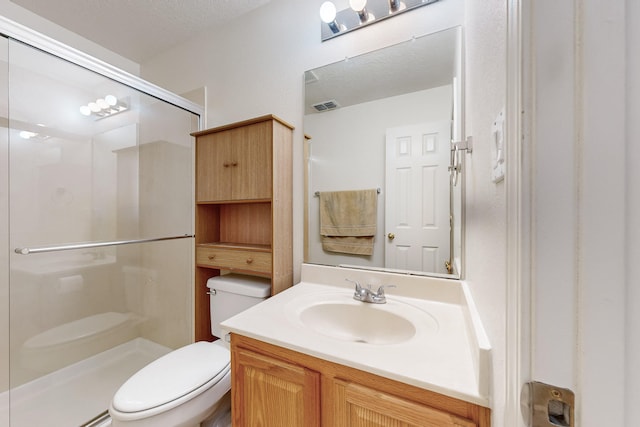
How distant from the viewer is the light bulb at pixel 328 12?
1172mm

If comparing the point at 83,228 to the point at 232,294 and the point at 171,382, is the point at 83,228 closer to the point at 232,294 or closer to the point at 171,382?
the point at 232,294

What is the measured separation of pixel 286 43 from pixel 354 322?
1495 millimetres

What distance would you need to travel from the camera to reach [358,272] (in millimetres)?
1181

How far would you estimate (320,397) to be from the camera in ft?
2.33

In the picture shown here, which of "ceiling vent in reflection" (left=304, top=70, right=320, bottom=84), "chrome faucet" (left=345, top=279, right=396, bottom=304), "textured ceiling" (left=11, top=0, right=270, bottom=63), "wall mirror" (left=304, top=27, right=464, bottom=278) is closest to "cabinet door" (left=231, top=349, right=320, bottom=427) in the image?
"chrome faucet" (left=345, top=279, right=396, bottom=304)

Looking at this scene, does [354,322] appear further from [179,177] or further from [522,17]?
[179,177]

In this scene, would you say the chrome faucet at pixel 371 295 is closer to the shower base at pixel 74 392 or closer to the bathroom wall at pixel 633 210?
the bathroom wall at pixel 633 210

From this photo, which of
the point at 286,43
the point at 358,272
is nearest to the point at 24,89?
the point at 286,43

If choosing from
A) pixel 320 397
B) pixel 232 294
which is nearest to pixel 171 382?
pixel 232 294

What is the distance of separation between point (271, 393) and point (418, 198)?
0.94m

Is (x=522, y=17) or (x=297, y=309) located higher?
(x=522, y=17)

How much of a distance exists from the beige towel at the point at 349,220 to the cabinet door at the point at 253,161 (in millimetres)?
315

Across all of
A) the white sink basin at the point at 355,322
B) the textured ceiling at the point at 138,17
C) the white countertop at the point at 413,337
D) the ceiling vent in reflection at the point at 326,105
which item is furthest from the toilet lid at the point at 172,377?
the textured ceiling at the point at 138,17

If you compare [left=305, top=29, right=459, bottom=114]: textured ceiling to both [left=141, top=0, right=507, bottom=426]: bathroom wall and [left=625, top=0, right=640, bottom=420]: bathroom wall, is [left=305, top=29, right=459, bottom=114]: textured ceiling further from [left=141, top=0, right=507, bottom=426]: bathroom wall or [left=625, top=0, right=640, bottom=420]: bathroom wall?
[left=625, top=0, right=640, bottom=420]: bathroom wall
